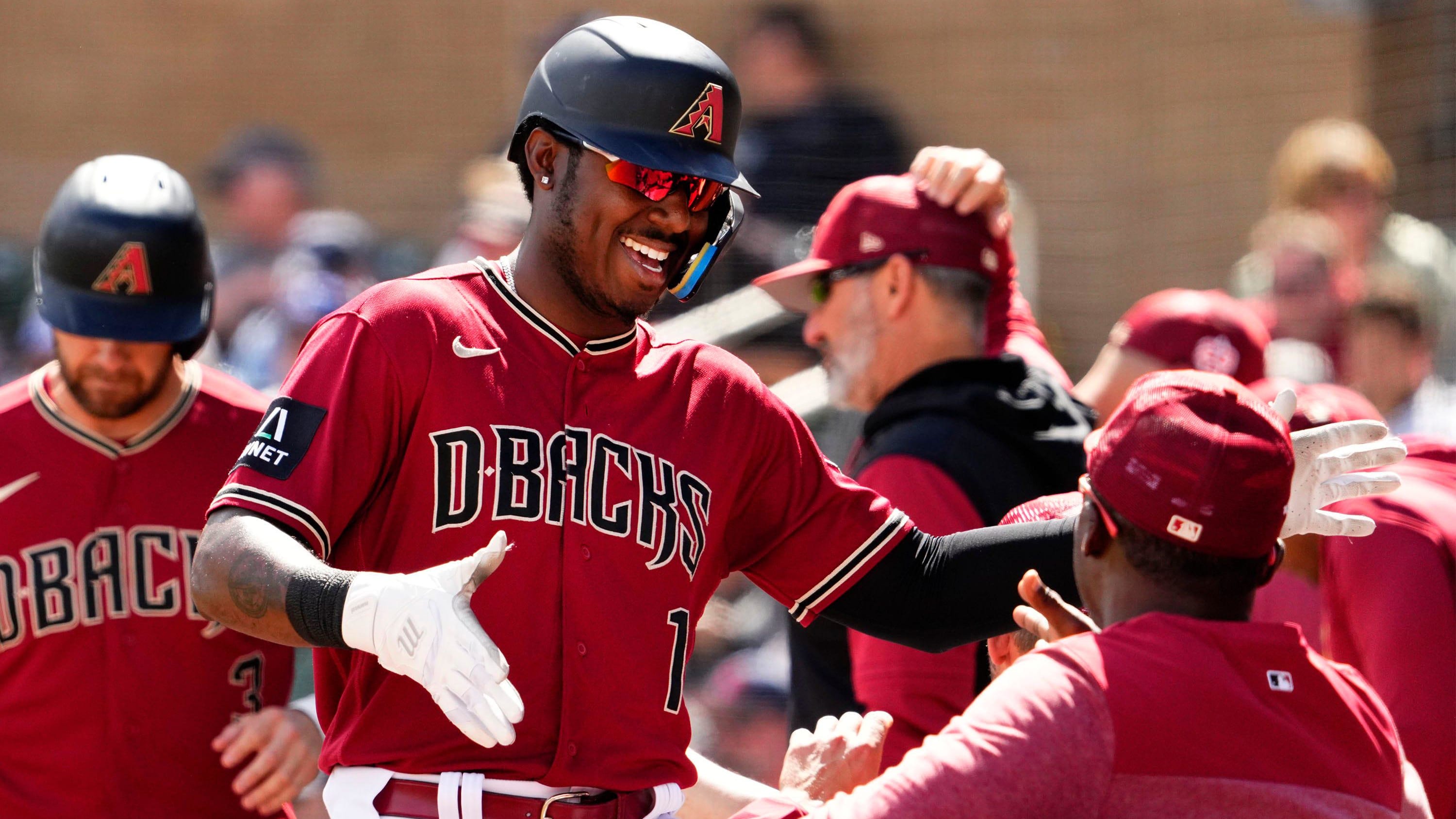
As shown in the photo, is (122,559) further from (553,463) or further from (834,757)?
(834,757)

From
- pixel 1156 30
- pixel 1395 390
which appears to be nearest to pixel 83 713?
pixel 1395 390

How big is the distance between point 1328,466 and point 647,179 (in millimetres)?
1163

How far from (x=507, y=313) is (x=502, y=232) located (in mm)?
4321

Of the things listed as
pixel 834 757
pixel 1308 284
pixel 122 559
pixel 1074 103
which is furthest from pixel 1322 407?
pixel 1074 103

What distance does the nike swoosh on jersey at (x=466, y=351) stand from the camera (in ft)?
8.08

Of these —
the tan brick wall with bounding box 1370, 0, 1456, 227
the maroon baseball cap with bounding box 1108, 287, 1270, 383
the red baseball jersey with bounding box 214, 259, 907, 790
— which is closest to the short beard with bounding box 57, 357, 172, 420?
the red baseball jersey with bounding box 214, 259, 907, 790

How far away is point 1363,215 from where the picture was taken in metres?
7.18

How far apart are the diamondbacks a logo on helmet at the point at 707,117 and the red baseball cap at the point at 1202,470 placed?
762 millimetres

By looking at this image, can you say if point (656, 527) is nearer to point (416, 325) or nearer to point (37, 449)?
point (416, 325)

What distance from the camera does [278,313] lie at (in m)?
7.37

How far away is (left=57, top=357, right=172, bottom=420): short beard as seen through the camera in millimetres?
3277

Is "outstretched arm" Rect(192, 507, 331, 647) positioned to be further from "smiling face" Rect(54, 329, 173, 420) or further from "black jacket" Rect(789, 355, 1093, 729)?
"black jacket" Rect(789, 355, 1093, 729)

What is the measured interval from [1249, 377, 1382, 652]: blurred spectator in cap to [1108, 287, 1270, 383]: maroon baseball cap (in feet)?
0.95

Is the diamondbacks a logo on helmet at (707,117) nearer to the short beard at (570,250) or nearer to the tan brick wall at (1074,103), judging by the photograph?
the short beard at (570,250)
